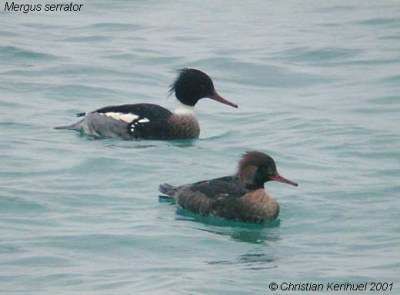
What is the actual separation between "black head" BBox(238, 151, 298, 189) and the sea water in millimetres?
450

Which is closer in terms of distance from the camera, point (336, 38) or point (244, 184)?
point (244, 184)

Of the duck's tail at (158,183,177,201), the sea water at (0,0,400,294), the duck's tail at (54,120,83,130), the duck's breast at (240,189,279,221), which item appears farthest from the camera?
the duck's tail at (54,120,83,130)

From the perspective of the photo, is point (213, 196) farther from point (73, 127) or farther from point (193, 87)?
point (193, 87)

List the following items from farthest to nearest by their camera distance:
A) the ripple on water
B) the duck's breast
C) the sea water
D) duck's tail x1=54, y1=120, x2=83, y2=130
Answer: the ripple on water < duck's tail x1=54, y1=120, x2=83, y2=130 < the duck's breast < the sea water

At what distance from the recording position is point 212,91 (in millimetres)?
20672

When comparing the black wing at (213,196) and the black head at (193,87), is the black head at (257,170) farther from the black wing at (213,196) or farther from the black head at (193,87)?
the black head at (193,87)

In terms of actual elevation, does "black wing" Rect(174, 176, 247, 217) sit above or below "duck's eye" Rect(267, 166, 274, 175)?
below

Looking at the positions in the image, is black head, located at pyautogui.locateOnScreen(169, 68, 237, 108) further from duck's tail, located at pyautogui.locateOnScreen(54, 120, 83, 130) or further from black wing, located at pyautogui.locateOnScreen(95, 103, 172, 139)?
duck's tail, located at pyautogui.locateOnScreen(54, 120, 83, 130)

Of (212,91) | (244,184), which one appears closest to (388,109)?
(212,91)

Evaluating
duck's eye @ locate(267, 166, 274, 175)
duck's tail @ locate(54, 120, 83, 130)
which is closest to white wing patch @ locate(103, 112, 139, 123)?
duck's tail @ locate(54, 120, 83, 130)

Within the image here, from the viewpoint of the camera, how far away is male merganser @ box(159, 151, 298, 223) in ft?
51.4

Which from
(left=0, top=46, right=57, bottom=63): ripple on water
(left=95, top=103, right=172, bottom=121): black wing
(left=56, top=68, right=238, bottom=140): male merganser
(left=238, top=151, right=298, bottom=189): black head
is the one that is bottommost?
(left=0, top=46, right=57, bottom=63): ripple on water

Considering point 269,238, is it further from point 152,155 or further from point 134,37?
point 134,37

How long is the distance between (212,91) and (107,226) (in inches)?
225
